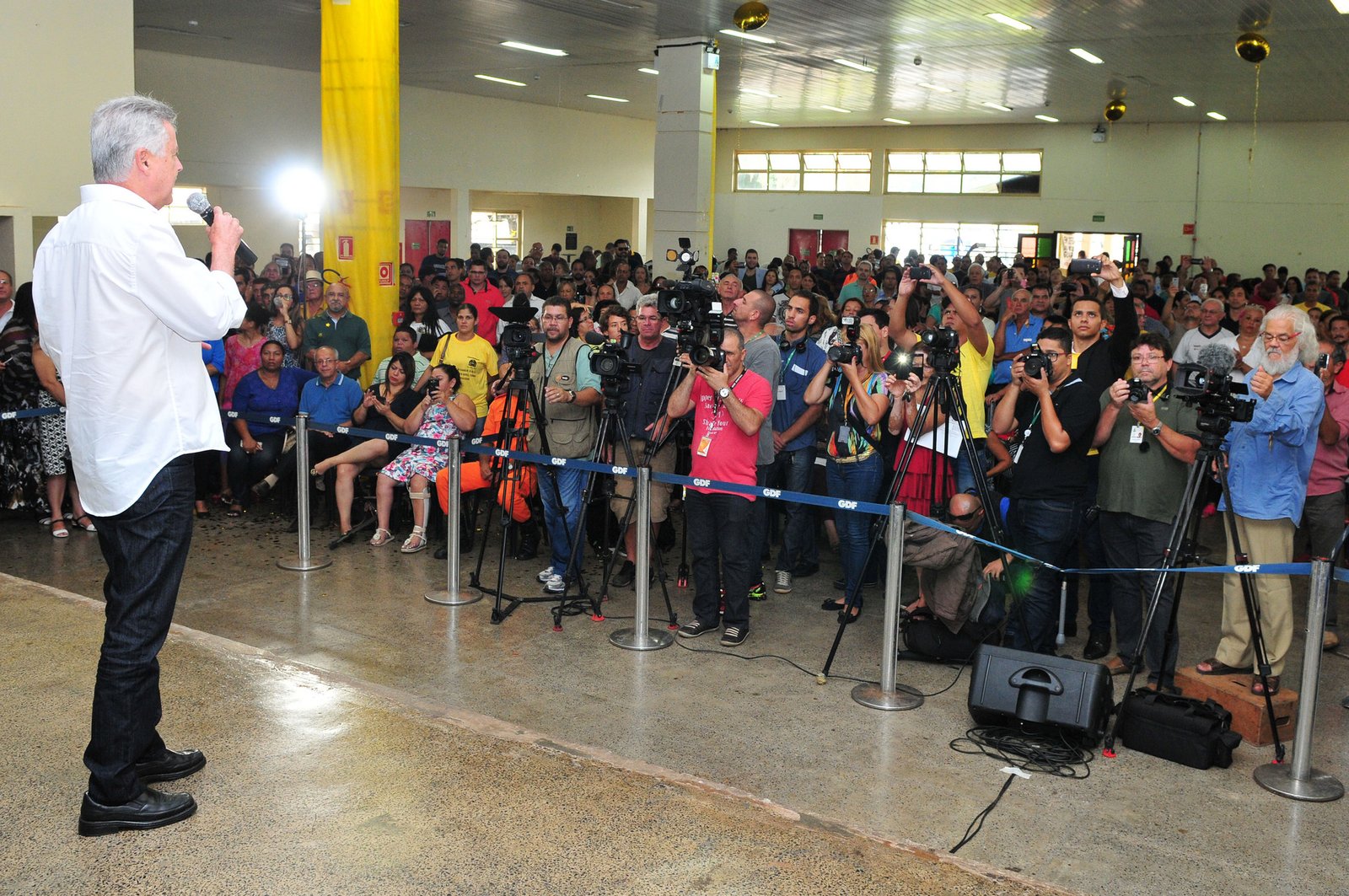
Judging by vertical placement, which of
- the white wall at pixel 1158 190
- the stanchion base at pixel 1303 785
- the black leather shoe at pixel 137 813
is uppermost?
the white wall at pixel 1158 190

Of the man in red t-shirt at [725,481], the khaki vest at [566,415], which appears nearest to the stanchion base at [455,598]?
the khaki vest at [566,415]

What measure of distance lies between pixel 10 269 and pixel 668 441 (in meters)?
4.94

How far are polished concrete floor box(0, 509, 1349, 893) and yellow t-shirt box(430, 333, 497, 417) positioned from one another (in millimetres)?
1953

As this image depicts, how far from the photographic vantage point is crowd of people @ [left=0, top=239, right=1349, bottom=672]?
17.0ft

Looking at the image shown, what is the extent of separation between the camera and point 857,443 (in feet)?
20.3

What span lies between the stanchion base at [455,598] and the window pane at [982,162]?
23026mm

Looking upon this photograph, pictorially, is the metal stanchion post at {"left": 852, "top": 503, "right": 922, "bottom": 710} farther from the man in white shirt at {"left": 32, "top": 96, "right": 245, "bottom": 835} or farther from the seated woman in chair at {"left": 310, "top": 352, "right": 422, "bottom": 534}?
the seated woman in chair at {"left": 310, "top": 352, "right": 422, "bottom": 534}

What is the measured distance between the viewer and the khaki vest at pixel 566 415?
6543 millimetres

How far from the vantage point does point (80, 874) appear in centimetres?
287

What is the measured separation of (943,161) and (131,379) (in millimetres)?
26351

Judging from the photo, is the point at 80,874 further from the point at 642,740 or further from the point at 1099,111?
the point at 1099,111

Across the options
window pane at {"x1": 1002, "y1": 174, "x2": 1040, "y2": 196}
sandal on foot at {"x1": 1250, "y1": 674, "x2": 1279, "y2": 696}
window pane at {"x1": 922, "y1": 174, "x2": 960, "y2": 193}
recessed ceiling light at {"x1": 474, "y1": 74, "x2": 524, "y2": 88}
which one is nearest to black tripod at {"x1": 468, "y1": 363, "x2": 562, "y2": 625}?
sandal on foot at {"x1": 1250, "y1": 674, "x2": 1279, "y2": 696}

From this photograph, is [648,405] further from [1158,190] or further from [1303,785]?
[1158,190]

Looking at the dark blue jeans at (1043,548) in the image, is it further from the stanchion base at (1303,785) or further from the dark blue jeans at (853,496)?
the stanchion base at (1303,785)
